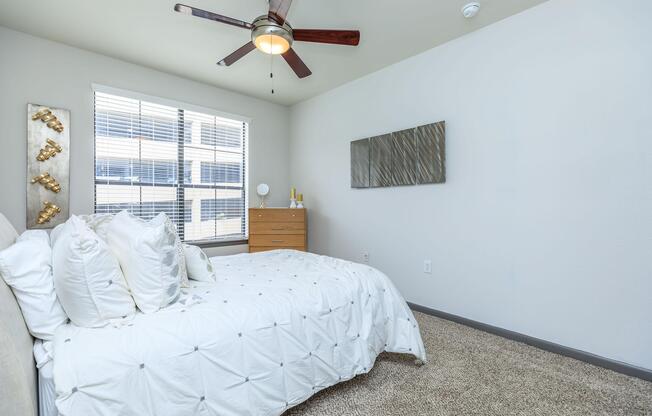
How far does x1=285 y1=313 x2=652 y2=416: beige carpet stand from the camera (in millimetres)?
1580

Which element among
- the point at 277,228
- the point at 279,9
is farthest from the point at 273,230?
the point at 279,9

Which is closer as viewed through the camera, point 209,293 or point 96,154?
point 209,293

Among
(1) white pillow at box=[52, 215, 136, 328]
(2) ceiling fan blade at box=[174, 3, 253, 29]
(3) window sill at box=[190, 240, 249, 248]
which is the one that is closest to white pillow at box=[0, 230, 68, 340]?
(1) white pillow at box=[52, 215, 136, 328]

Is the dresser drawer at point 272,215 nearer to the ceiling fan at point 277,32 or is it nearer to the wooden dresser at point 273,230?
the wooden dresser at point 273,230

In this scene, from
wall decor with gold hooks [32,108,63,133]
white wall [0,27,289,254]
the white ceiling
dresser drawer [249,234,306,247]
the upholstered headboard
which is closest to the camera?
the upholstered headboard

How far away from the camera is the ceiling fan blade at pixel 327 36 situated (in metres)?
2.02

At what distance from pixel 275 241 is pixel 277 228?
0.55ft

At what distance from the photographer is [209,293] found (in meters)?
1.55

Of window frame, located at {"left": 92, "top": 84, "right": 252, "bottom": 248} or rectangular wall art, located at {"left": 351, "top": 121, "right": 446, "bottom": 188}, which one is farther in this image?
window frame, located at {"left": 92, "top": 84, "right": 252, "bottom": 248}

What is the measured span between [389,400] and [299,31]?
2.31m

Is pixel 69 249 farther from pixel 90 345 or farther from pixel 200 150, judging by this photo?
pixel 200 150

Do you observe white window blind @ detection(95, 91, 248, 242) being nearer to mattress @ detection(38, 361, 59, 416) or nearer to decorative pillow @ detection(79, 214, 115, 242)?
decorative pillow @ detection(79, 214, 115, 242)

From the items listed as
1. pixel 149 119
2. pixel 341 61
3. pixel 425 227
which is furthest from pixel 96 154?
pixel 425 227

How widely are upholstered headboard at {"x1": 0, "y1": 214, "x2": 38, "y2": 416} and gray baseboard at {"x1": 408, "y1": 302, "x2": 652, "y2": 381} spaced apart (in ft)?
9.22
